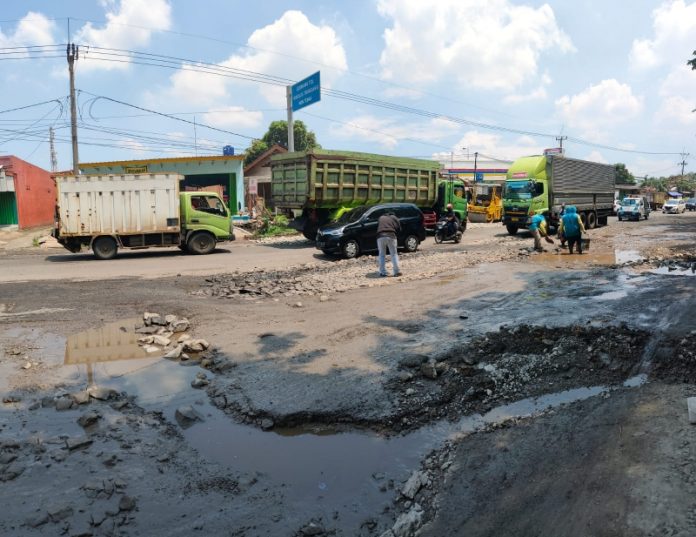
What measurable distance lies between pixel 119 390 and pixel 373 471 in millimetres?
3000

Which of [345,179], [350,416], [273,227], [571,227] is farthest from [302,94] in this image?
[350,416]

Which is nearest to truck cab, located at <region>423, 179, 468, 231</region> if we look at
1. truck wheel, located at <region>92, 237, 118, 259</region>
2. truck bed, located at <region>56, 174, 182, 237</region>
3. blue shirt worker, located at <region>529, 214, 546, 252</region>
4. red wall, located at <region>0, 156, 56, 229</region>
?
blue shirt worker, located at <region>529, 214, 546, 252</region>

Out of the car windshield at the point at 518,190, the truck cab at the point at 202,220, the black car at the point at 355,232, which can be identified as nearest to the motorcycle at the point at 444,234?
the black car at the point at 355,232

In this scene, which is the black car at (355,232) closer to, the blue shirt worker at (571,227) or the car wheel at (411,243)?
the car wheel at (411,243)

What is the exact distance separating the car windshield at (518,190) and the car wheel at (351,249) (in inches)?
375

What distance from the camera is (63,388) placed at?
18.4ft

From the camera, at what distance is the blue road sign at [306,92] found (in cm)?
2378

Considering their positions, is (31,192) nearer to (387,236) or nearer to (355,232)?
(355,232)

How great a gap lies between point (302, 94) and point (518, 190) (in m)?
10.5

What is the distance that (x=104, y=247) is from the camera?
16.1m

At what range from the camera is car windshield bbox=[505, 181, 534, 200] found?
21.6 metres

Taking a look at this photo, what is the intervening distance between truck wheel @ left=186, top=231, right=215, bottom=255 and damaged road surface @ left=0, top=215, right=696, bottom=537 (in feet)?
25.6

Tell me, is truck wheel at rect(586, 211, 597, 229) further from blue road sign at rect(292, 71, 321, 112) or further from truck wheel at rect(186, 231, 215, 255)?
truck wheel at rect(186, 231, 215, 255)

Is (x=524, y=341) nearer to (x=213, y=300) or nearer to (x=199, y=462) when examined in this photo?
(x=199, y=462)
